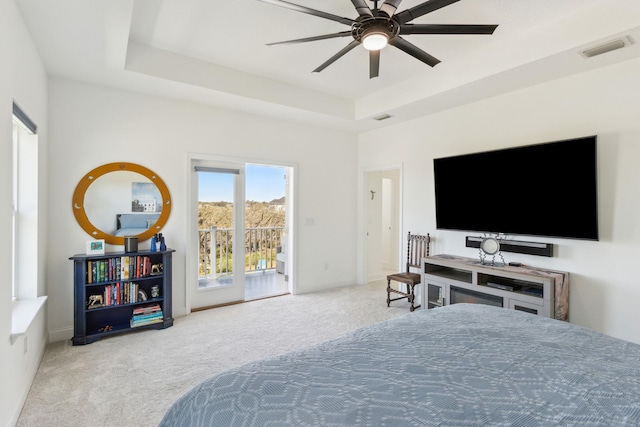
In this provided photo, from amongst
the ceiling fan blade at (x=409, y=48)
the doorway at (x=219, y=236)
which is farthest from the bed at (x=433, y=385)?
the doorway at (x=219, y=236)

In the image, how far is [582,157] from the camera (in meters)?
2.88

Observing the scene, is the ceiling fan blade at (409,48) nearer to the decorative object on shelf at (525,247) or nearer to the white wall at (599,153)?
the white wall at (599,153)

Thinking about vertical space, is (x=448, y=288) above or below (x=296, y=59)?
below

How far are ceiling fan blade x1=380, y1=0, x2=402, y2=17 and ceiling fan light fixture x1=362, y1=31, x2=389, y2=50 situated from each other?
0.42 feet

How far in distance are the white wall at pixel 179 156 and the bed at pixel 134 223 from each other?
0.18 meters

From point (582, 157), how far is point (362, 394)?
3152 mm

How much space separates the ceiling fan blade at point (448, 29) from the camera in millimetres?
2018

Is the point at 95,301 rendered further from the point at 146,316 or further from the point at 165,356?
the point at 165,356

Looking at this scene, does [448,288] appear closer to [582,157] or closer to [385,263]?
[582,157]

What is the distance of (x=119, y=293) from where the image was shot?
10.9 feet

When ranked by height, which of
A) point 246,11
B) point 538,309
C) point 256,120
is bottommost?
point 538,309

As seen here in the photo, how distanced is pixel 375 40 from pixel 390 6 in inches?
9.5

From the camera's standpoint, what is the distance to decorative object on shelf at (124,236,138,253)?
11.0 ft

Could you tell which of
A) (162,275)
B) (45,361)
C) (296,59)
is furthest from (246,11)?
(45,361)
